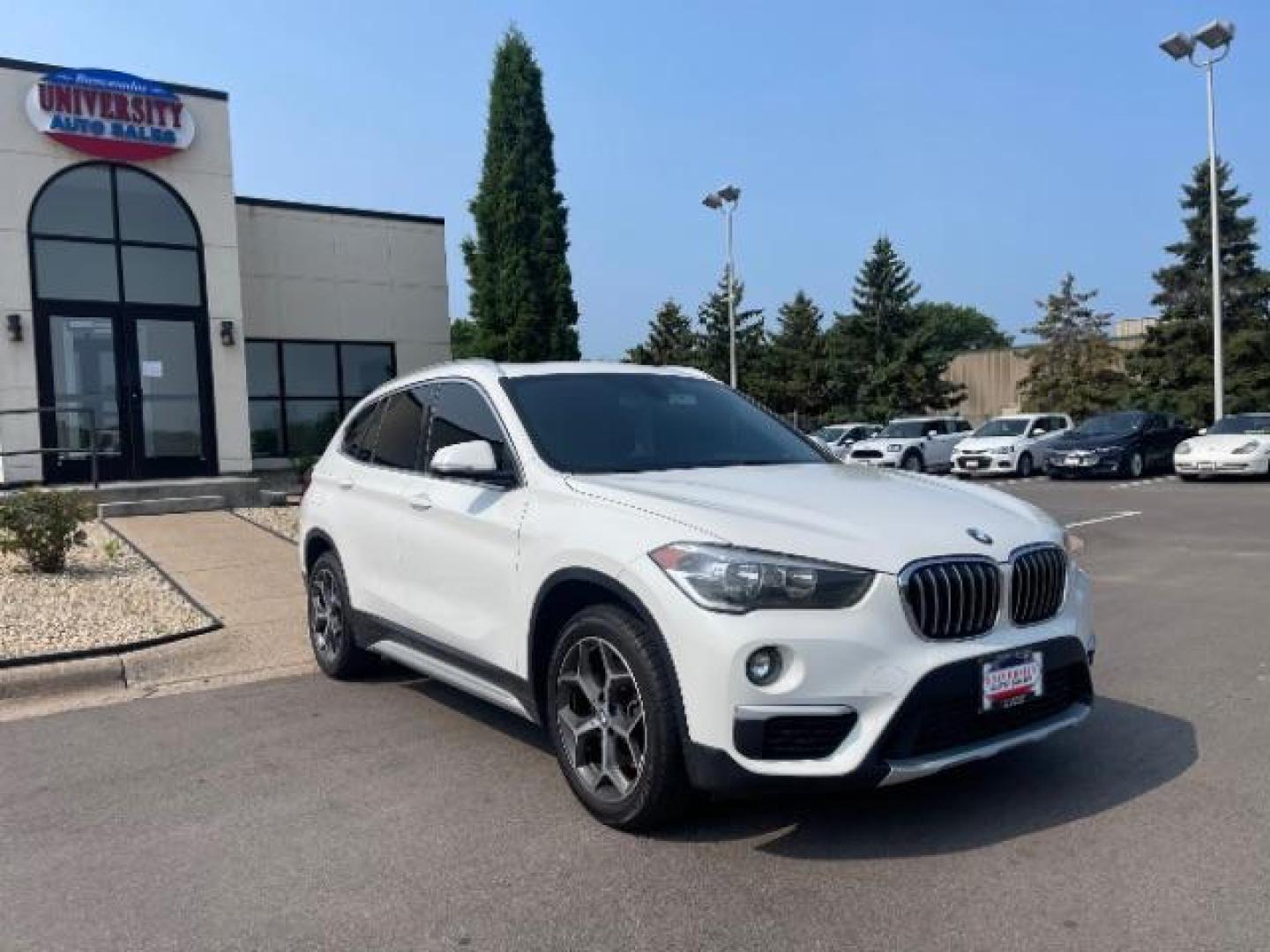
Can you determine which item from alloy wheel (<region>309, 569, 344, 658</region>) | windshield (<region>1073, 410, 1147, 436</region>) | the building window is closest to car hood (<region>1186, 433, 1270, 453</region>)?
windshield (<region>1073, 410, 1147, 436</region>)

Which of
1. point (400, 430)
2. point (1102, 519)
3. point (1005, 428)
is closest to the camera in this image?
point (400, 430)

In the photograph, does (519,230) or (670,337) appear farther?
(670,337)

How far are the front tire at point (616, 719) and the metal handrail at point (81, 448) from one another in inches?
429

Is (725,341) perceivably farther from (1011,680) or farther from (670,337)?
(1011,680)

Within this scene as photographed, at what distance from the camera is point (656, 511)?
3855 mm

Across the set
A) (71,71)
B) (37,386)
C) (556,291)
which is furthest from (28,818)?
(556,291)

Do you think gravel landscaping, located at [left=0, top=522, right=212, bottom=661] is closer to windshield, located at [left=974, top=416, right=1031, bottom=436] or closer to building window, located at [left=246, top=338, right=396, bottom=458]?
building window, located at [left=246, top=338, right=396, bottom=458]

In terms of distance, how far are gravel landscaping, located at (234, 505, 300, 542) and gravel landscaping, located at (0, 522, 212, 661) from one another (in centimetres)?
225

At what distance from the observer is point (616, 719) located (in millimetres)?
3908

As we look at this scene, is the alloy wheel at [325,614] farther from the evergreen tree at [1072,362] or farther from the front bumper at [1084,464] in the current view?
the evergreen tree at [1072,362]

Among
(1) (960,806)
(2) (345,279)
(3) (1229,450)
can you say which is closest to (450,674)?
(1) (960,806)

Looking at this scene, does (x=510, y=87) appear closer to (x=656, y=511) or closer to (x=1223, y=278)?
(x=656, y=511)

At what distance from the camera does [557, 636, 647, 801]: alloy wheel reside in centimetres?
385

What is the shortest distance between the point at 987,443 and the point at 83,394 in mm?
19897
